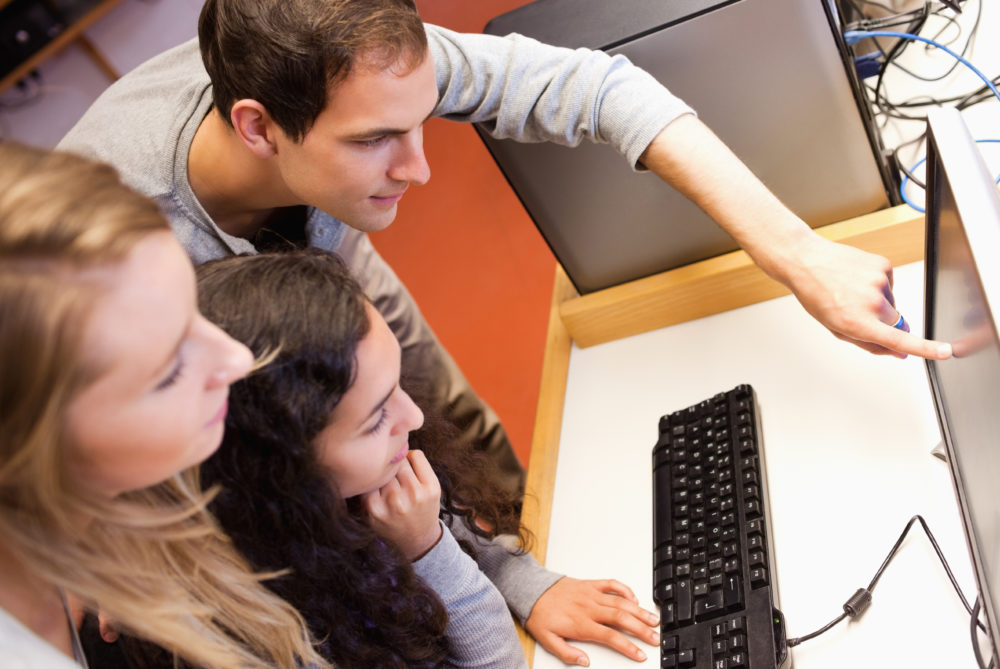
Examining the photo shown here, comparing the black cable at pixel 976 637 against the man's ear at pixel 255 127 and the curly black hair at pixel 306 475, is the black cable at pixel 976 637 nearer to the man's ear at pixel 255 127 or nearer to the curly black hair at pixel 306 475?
the curly black hair at pixel 306 475

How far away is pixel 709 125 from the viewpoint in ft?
3.41

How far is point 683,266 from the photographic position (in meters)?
1.19

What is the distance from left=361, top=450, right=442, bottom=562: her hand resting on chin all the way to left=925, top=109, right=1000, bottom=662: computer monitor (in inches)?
18.1

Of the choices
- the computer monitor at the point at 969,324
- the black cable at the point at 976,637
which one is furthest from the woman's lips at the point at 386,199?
the black cable at the point at 976,637

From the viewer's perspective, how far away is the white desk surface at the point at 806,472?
30.1 inches

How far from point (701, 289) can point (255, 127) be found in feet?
1.88

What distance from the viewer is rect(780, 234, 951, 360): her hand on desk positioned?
0.82 m

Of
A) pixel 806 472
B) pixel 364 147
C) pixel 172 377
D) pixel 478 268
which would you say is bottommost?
pixel 478 268

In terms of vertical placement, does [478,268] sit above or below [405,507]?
below

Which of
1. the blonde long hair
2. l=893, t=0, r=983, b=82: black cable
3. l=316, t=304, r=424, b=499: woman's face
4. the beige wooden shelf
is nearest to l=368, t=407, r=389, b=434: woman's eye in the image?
l=316, t=304, r=424, b=499: woman's face

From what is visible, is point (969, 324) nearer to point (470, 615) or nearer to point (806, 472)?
point (806, 472)

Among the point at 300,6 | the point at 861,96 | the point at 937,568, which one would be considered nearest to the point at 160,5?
the point at 300,6

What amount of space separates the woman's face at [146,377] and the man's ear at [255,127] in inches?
14.8

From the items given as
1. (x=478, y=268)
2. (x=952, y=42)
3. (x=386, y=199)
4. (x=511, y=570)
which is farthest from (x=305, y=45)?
(x=478, y=268)
